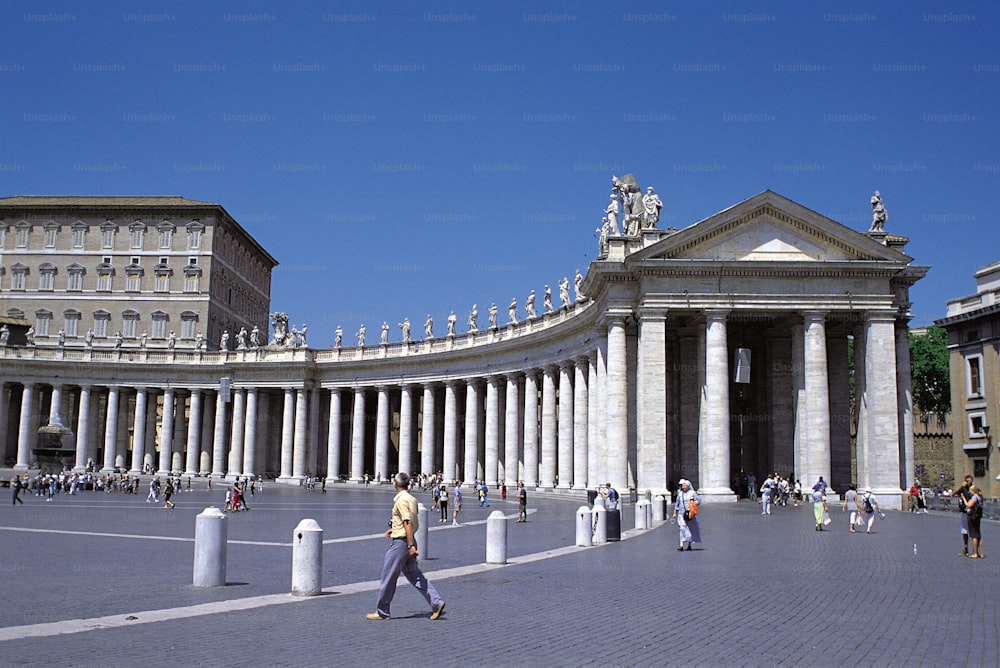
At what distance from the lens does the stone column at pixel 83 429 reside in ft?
305

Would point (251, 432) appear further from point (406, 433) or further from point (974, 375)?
point (974, 375)

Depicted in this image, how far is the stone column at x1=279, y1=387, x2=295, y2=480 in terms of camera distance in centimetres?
9169

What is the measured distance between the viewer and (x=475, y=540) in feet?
97.8

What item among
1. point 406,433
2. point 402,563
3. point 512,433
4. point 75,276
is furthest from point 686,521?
point 75,276

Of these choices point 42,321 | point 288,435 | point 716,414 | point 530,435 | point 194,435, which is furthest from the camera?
point 42,321

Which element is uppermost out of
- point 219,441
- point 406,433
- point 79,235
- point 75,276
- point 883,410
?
point 79,235

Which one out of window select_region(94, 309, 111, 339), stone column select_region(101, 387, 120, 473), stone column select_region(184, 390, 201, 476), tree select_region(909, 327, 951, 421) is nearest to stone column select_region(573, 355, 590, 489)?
tree select_region(909, 327, 951, 421)

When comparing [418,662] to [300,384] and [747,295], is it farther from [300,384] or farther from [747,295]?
[300,384]

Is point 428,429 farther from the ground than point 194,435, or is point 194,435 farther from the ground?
point 428,429

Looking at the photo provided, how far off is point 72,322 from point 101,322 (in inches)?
128

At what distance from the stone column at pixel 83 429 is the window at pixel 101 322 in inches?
617

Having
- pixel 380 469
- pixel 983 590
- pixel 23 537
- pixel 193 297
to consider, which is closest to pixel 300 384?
pixel 380 469

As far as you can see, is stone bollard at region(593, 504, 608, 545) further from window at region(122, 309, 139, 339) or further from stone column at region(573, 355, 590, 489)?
window at region(122, 309, 139, 339)

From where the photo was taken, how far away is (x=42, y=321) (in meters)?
Result: 108
